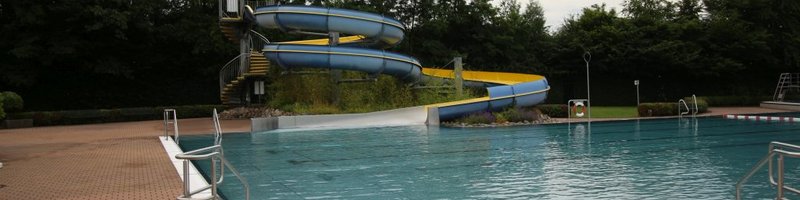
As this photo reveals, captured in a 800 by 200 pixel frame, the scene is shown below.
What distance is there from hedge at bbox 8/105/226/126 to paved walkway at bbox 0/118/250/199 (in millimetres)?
8290

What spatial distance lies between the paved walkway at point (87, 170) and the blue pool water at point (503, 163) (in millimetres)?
861

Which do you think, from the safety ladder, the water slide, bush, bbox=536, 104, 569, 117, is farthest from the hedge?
the safety ladder

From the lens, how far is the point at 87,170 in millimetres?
9531

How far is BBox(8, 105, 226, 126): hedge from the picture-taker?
23.5 meters

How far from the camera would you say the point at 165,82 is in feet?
105

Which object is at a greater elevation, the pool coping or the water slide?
the water slide

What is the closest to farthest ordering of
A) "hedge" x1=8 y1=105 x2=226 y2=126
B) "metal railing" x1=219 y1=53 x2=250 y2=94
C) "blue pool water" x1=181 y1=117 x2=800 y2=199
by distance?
"blue pool water" x1=181 y1=117 x2=800 y2=199
"hedge" x1=8 y1=105 x2=226 y2=126
"metal railing" x1=219 y1=53 x2=250 y2=94

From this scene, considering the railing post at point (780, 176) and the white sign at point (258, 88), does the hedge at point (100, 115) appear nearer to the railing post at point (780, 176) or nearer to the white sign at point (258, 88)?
the white sign at point (258, 88)

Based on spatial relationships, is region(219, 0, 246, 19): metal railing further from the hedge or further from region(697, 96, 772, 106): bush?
region(697, 96, 772, 106): bush

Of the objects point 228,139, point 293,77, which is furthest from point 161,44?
point 228,139

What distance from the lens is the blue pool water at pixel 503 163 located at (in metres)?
7.34

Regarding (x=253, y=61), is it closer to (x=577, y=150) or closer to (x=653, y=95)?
(x=577, y=150)

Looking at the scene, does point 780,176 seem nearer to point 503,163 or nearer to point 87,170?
point 503,163

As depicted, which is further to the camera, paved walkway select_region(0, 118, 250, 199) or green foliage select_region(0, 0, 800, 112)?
green foliage select_region(0, 0, 800, 112)
